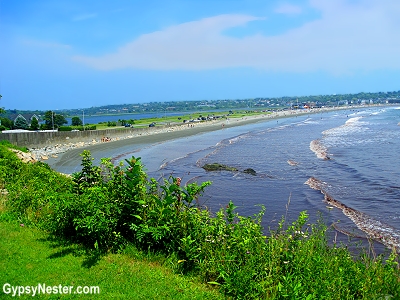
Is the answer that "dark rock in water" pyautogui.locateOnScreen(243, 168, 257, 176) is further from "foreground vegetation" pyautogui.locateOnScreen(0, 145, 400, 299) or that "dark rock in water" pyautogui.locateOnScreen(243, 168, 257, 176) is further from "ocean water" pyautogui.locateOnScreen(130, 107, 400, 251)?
"foreground vegetation" pyautogui.locateOnScreen(0, 145, 400, 299)

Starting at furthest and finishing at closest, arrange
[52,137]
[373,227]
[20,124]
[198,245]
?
[20,124], [52,137], [373,227], [198,245]

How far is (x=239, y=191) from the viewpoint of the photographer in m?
18.6

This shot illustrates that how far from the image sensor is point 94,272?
19.5ft

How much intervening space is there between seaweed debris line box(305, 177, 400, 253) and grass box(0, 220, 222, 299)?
6.60 metres

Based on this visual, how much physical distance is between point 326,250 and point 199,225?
2237 mm

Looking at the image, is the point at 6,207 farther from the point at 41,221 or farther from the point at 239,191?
the point at 239,191

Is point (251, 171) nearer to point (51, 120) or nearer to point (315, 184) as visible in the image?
point (315, 184)

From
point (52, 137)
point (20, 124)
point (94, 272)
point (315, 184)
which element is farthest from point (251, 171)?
point (20, 124)

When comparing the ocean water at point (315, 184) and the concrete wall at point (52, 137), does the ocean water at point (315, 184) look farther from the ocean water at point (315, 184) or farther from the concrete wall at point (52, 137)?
the concrete wall at point (52, 137)

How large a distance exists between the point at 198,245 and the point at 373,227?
8496mm

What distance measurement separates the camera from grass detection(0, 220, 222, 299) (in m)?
5.40

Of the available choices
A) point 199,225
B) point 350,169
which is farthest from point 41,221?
point 350,169

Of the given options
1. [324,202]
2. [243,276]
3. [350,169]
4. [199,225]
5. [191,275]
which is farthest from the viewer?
[350,169]

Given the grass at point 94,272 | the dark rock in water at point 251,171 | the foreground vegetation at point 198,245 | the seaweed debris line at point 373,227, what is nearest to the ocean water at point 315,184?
the seaweed debris line at point 373,227
